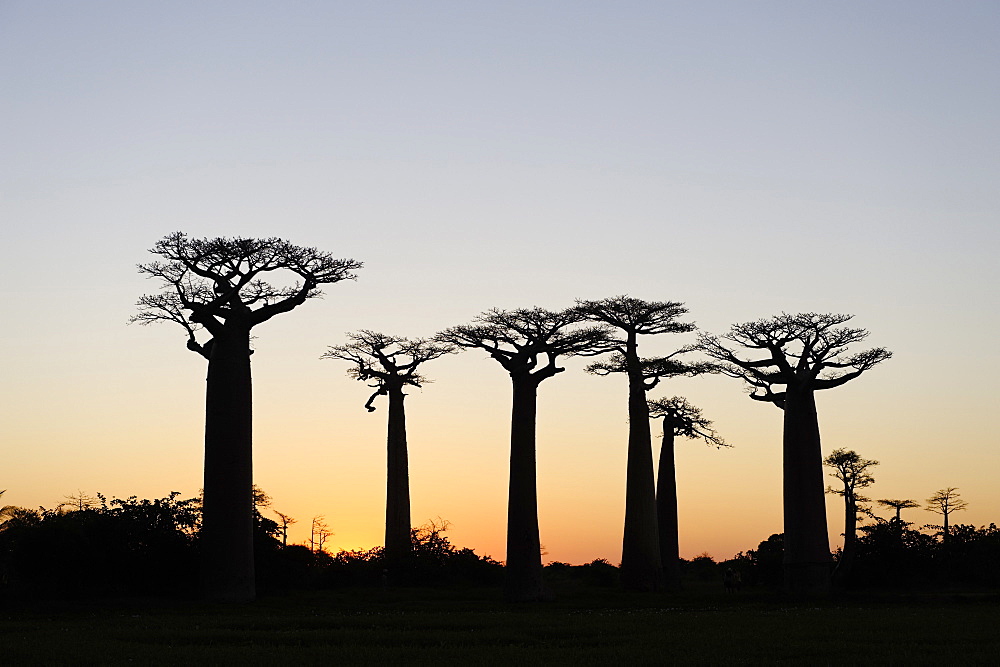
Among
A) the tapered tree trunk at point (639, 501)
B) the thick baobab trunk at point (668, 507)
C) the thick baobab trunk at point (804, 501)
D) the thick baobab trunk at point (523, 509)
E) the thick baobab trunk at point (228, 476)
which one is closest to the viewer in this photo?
the thick baobab trunk at point (228, 476)

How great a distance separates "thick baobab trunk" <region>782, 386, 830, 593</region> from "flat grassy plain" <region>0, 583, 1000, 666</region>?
4733 mm

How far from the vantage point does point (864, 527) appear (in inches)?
1539

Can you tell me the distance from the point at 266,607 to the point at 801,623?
11.5 m

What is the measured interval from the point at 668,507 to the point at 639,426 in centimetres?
425

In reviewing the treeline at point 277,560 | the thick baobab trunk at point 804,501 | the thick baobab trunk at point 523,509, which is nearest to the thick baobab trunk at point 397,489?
the treeline at point 277,560

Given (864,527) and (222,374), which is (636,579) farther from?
(222,374)

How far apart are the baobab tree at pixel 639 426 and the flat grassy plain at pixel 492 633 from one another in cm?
763

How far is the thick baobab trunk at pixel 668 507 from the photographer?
123 feet

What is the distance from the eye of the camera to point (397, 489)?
39.1 m

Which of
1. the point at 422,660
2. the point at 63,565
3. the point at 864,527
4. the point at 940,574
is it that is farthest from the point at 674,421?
the point at 422,660

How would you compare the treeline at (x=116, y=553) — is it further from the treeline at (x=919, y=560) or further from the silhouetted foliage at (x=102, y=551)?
the treeline at (x=919, y=560)

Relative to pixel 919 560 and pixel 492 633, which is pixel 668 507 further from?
pixel 492 633

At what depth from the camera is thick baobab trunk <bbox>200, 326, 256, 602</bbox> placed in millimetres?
26172

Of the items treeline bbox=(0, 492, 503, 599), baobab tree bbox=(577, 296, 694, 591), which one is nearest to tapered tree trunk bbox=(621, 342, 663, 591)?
baobab tree bbox=(577, 296, 694, 591)
